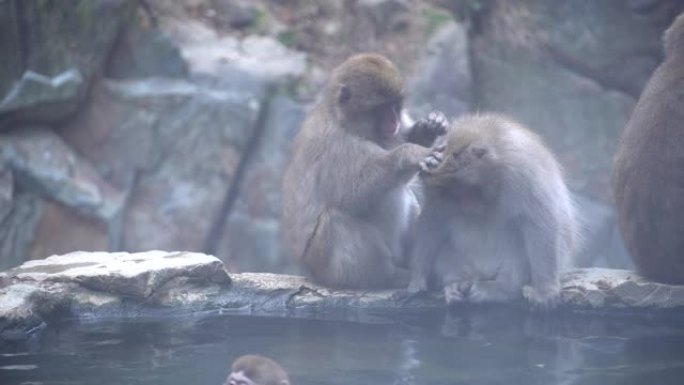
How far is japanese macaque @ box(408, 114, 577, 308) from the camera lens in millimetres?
6645

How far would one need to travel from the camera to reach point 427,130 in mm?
7273

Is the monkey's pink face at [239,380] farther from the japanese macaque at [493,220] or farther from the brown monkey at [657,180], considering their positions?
the brown monkey at [657,180]

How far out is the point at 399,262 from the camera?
24.0 ft

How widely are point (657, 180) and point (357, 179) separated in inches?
71.1

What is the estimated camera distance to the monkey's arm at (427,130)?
723cm

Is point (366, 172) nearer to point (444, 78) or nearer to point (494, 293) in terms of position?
point (494, 293)

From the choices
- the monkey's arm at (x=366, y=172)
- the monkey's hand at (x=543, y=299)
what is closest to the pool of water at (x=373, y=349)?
the monkey's hand at (x=543, y=299)

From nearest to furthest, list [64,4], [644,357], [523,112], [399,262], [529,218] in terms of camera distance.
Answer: [644,357] → [529,218] → [399,262] → [64,4] → [523,112]

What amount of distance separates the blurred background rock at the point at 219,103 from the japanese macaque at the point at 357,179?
3440 mm

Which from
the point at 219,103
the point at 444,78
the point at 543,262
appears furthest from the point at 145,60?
the point at 543,262

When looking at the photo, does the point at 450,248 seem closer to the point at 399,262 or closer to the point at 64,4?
the point at 399,262

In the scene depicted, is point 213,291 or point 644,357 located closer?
point 644,357

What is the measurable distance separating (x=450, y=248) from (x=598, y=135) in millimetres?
4297

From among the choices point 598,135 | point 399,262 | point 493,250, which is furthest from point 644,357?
point 598,135
